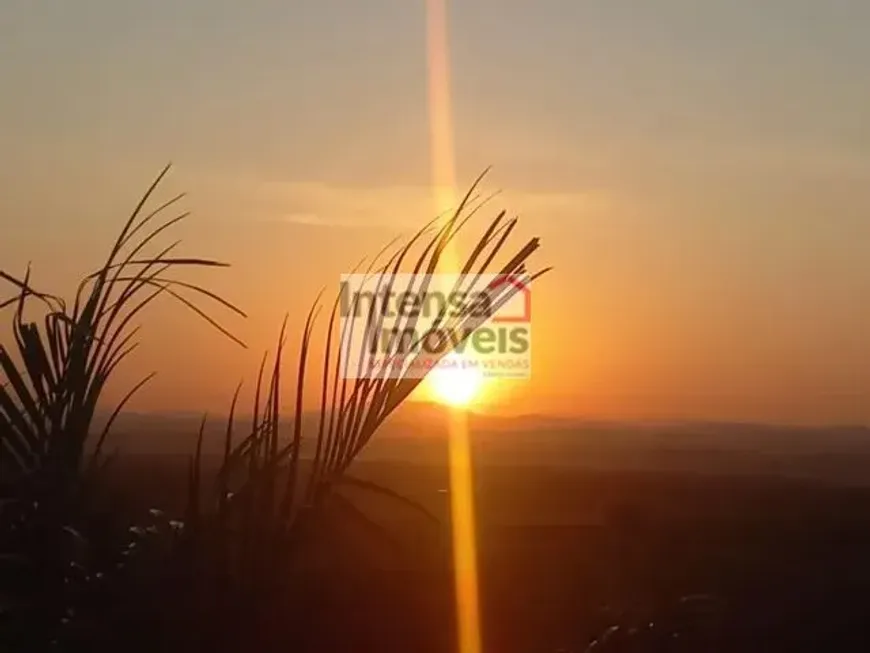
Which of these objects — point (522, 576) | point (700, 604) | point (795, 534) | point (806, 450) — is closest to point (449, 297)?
point (700, 604)

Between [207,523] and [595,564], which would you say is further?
[595,564]

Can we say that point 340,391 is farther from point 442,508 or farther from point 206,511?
point 442,508

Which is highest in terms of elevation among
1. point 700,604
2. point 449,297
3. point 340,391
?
point 449,297

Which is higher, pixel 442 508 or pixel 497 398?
pixel 497 398

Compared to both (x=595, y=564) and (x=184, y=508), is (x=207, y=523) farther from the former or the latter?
(x=595, y=564)

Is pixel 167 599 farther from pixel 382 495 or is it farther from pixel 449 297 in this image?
pixel 449 297

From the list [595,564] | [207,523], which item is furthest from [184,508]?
[595,564]

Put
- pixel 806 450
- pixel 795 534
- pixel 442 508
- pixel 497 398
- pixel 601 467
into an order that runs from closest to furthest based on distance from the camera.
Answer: pixel 442 508 < pixel 497 398 < pixel 795 534 < pixel 601 467 < pixel 806 450

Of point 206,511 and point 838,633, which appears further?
point 838,633

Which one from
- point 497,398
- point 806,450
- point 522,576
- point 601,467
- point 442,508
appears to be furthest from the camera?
point 806,450

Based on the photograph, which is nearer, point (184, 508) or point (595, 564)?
point (184, 508)
